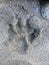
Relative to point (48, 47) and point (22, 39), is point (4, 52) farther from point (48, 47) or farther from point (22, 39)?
point (48, 47)

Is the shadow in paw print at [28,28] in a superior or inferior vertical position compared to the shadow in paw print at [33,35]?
superior

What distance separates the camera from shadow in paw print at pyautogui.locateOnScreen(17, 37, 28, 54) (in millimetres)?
1007

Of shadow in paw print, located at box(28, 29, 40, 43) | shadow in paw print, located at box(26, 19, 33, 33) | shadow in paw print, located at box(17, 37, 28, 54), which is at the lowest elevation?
shadow in paw print, located at box(17, 37, 28, 54)

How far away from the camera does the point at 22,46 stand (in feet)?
3.34

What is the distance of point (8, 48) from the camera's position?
1008 mm

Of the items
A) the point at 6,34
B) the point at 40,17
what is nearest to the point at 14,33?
the point at 6,34

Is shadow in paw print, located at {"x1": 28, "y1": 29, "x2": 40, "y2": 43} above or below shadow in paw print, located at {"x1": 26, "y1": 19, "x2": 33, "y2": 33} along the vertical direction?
below

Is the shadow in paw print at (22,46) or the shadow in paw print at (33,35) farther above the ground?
the shadow in paw print at (33,35)

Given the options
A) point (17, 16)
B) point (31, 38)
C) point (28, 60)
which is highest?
point (17, 16)

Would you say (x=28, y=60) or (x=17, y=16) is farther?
(x=28, y=60)

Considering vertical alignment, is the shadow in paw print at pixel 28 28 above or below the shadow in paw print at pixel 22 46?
above

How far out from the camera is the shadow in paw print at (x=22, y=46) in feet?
3.30

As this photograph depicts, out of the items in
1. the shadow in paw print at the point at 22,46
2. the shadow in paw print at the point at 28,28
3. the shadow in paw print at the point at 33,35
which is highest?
the shadow in paw print at the point at 28,28

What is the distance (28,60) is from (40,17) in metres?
0.23
